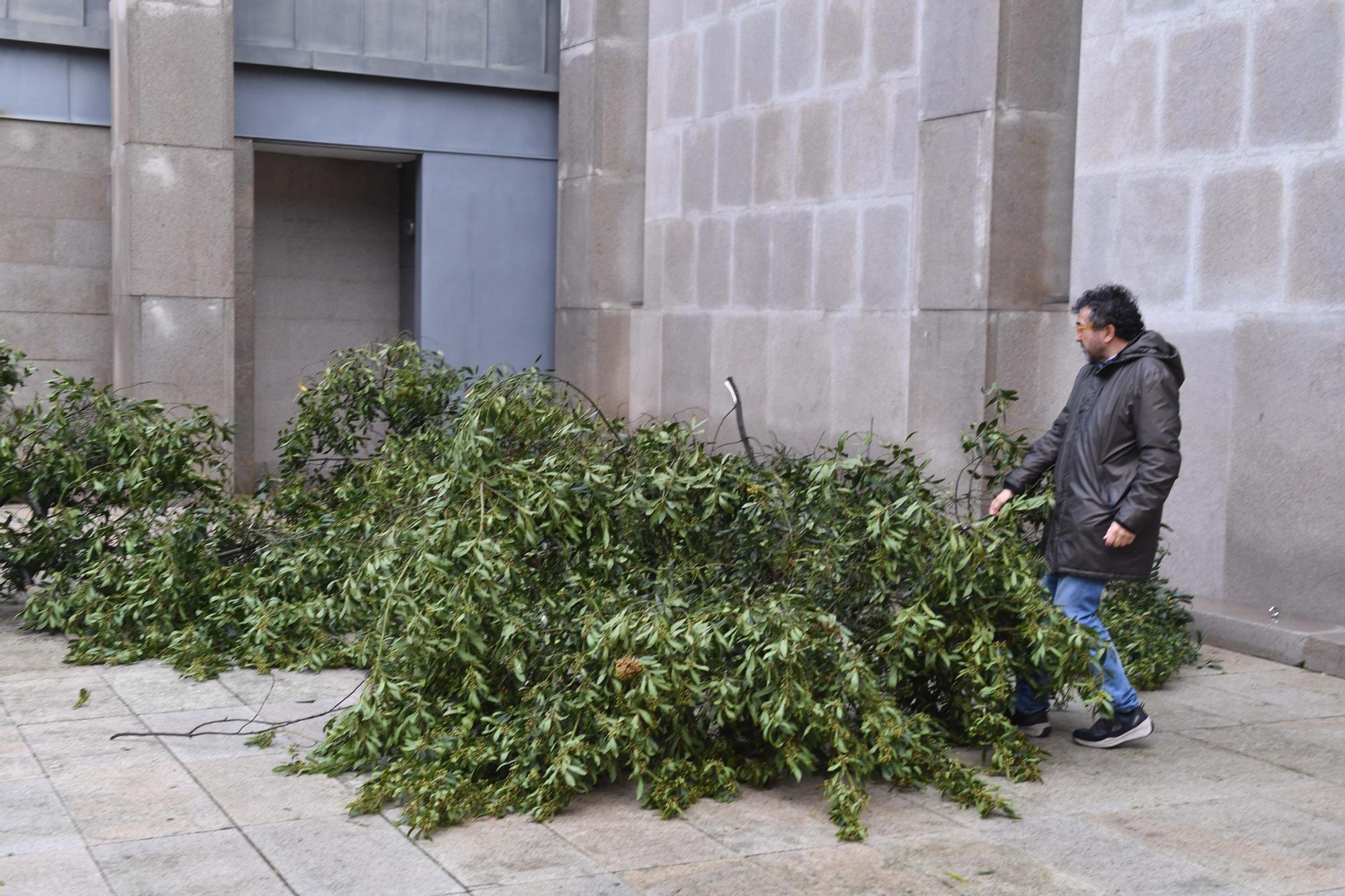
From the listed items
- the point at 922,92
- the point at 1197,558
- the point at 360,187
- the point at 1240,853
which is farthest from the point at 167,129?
the point at 1240,853

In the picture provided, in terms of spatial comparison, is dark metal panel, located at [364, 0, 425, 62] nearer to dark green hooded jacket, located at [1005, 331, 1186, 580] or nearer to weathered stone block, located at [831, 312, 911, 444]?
weathered stone block, located at [831, 312, 911, 444]

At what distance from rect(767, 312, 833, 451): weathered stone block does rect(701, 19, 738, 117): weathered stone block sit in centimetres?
226

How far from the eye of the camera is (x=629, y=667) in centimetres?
557

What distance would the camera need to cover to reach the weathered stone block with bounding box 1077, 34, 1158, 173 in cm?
940

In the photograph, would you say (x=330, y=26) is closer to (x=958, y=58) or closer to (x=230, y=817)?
(x=958, y=58)

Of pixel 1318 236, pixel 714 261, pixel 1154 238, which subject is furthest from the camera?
pixel 714 261

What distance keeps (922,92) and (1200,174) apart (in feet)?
8.30

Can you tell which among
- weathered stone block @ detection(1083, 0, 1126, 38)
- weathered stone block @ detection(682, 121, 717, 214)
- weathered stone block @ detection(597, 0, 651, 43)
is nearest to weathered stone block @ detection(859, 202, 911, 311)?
weathered stone block @ detection(1083, 0, 1126, 38)

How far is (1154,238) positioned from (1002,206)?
122 cm

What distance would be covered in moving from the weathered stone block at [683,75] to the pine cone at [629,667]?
31.4ft

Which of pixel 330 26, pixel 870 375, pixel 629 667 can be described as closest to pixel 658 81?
pixel 330 26

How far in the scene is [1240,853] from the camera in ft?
17.1

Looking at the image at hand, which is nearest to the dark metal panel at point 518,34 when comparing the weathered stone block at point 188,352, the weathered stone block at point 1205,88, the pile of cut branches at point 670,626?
the weathered stone block at point 188,352

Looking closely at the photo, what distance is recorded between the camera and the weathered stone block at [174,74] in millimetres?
12898
